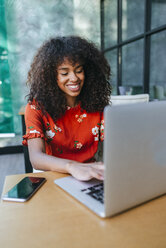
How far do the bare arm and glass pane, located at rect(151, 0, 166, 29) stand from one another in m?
2.27

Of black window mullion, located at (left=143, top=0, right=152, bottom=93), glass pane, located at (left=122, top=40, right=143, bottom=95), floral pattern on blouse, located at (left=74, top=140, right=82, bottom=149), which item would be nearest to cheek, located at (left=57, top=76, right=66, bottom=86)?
floral pattern on blouse, located at (left=74, top=140, right=82, bottom=149)

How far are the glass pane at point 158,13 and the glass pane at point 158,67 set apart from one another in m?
0.13

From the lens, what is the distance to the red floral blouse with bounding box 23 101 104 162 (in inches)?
44.9

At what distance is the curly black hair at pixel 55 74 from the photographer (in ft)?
3.79

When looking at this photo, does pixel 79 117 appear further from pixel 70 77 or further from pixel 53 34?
pixel 53 34

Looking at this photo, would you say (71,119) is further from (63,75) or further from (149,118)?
(149,118)

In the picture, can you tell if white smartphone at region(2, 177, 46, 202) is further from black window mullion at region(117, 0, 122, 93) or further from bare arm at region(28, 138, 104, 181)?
black window mullion at region(117, 0, 122, 93)

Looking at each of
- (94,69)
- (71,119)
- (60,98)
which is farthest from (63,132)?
(94,69)

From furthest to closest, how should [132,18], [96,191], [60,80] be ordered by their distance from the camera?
[132,18], [60,80], [96,191]

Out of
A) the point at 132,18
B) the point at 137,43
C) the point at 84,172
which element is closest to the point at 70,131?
the point at 84,172

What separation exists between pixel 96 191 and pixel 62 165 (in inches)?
8.8

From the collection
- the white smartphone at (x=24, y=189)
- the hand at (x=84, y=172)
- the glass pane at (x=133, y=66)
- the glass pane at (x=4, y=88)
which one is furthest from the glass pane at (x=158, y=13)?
the white smartphone at (x=24, y=189)

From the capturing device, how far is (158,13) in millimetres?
2594

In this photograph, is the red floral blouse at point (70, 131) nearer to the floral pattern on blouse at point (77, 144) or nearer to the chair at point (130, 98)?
the floral pattern on blouse at point (77, 144)
